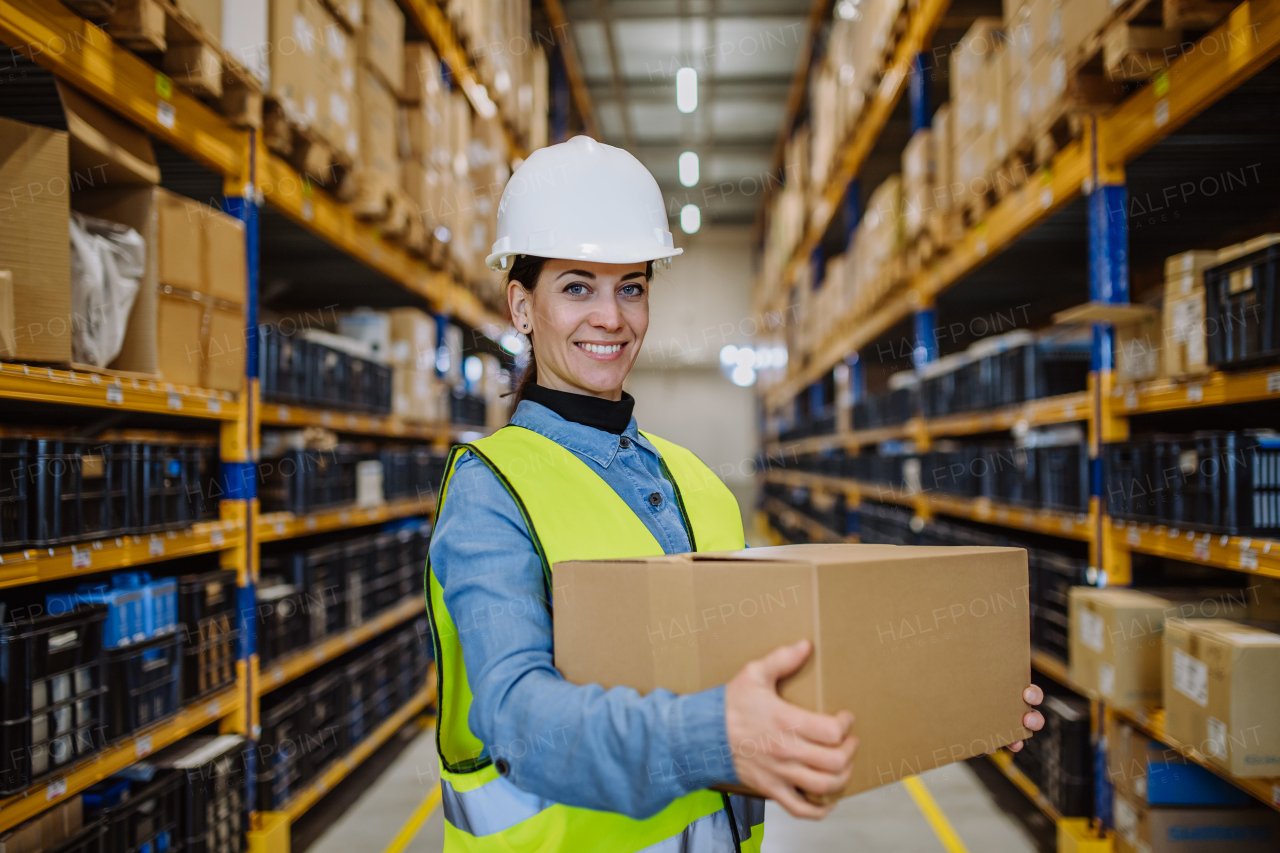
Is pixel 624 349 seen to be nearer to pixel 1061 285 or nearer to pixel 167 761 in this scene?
pixel 167 761

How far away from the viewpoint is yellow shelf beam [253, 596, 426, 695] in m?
3.05

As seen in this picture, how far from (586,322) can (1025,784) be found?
131 inches

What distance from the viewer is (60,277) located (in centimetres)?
197

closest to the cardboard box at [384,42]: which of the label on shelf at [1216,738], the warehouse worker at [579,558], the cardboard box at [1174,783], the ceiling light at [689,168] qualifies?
the warehouse worker at [579,558]

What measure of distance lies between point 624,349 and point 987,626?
2.37 ft

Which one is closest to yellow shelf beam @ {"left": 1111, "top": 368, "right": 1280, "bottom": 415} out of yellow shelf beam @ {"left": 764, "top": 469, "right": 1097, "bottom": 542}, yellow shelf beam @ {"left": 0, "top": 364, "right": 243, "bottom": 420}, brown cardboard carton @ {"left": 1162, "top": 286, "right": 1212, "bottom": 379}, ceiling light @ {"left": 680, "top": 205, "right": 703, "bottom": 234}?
brown cardboard carton @ {"left": 1162, "top": 286, "right": 1212, "bottom": 379}

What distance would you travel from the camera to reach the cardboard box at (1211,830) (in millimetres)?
2449

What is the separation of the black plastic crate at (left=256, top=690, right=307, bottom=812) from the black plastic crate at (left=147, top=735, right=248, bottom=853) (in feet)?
0.57

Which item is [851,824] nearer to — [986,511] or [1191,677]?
[986,511]

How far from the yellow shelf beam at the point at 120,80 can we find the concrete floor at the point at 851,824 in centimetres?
277

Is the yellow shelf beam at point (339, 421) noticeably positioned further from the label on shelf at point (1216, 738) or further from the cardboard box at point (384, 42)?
the label on shelf at point (1216, 738)

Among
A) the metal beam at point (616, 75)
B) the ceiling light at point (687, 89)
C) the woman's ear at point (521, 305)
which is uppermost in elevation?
the metal beam at point (616, 75)

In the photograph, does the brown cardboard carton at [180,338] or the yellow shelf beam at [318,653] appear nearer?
the brown cardboard carton at [180,338]

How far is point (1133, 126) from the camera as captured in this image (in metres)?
2.64
